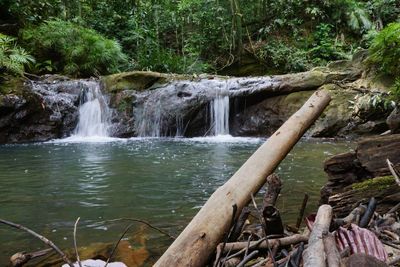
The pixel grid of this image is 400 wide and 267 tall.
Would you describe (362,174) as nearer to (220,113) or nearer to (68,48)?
(220,113)

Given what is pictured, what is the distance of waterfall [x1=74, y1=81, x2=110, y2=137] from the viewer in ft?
46.9

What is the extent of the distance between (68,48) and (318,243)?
16.1 m

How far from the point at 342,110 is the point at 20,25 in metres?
12.4

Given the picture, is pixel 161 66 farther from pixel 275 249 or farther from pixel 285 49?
pixel 275 249

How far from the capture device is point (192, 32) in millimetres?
22859

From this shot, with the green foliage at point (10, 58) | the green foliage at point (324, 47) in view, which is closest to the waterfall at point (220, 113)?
the green foliage at point (10, 58)

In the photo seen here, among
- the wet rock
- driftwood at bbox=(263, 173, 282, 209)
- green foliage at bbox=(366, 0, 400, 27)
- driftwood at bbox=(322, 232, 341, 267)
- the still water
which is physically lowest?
the still water

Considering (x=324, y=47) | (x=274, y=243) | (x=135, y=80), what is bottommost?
(x=274, y=243)

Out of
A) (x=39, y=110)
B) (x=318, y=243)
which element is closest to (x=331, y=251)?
(x=318, y=243)

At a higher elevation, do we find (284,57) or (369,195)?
(284,57)

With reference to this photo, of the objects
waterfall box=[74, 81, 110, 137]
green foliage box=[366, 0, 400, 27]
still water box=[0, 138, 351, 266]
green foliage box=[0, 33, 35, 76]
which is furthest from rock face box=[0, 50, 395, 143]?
green foliage box=[366, 0, 400, 27]

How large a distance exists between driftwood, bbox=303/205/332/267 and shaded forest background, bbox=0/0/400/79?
51.0ft

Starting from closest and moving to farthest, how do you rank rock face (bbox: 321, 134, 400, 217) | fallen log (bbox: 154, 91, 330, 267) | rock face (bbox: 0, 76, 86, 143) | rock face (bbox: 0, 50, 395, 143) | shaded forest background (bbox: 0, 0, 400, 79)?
fallen log (bbox: 154, 91, 330, 267)
rock face (bbox: 321, 134, 400, 217)
rock face (bbox: 0, 76, 86, 143)
rock face (bbox: 0, 50, 395, 143)
shaded forest background (bbox: 0, 0, 400, 79)

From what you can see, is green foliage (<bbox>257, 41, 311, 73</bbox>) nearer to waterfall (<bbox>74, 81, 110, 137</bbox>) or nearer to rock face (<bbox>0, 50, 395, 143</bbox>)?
rock face (<bbox>0, 50, 395, 143</bbox>)
